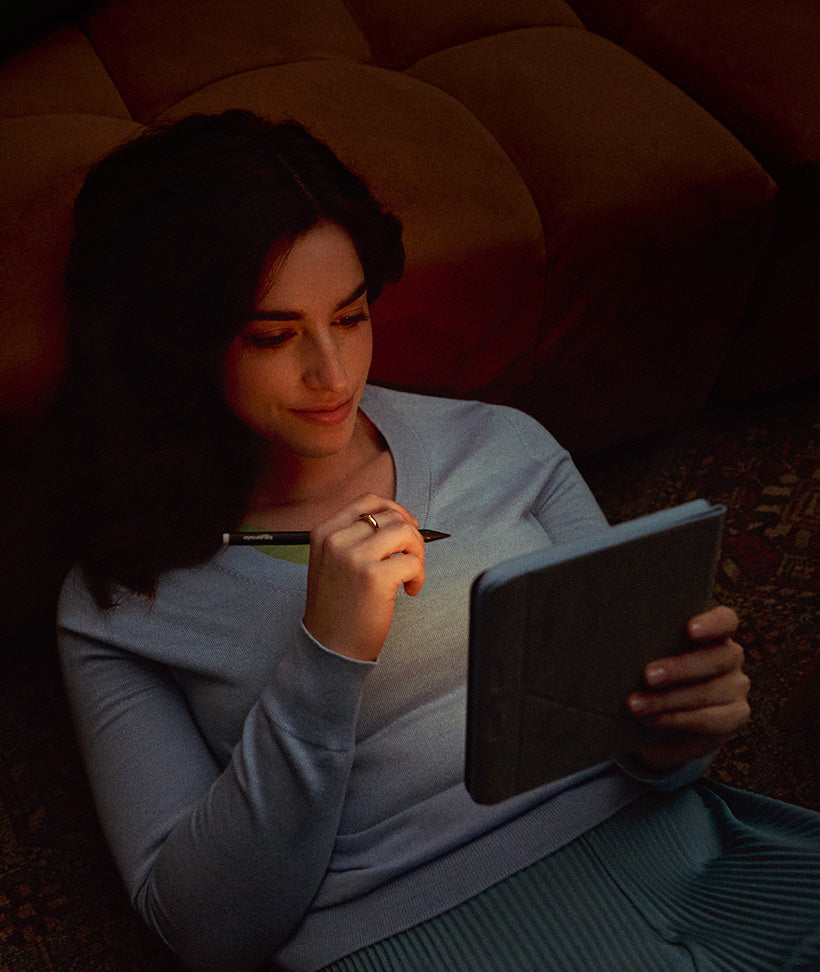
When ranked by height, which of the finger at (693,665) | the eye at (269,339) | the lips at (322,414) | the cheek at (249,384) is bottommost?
the finger at (693,665)

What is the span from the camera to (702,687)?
2.47ft

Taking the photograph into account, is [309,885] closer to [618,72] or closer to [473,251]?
[473,251]

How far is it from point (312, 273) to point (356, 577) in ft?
1.05

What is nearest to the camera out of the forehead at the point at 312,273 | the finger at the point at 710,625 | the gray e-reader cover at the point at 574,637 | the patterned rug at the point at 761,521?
the gray e-reader cover at the point at 574,637

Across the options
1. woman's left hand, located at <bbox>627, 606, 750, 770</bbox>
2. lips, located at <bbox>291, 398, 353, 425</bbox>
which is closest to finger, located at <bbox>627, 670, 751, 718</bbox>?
woman's left hand, located at <bbox>627, 606, 750, 770</bbox>

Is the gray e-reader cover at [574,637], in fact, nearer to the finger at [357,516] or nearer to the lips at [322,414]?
the finger at [357,516]

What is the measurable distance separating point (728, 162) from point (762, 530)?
26.8 inches

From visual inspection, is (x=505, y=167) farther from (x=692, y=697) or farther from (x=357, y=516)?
(x=692, y=697)

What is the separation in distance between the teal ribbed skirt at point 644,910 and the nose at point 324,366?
1.73ft

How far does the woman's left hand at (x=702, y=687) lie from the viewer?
28.5 inches

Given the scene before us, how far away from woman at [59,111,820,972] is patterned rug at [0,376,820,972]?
1.35 feet

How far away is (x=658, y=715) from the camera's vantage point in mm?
759

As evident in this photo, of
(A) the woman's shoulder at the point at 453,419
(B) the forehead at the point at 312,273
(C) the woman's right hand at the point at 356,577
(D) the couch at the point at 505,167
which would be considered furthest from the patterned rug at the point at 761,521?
(B) the forehead at the point at 312,273

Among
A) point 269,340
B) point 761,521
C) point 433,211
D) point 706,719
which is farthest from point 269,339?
point 761,521
